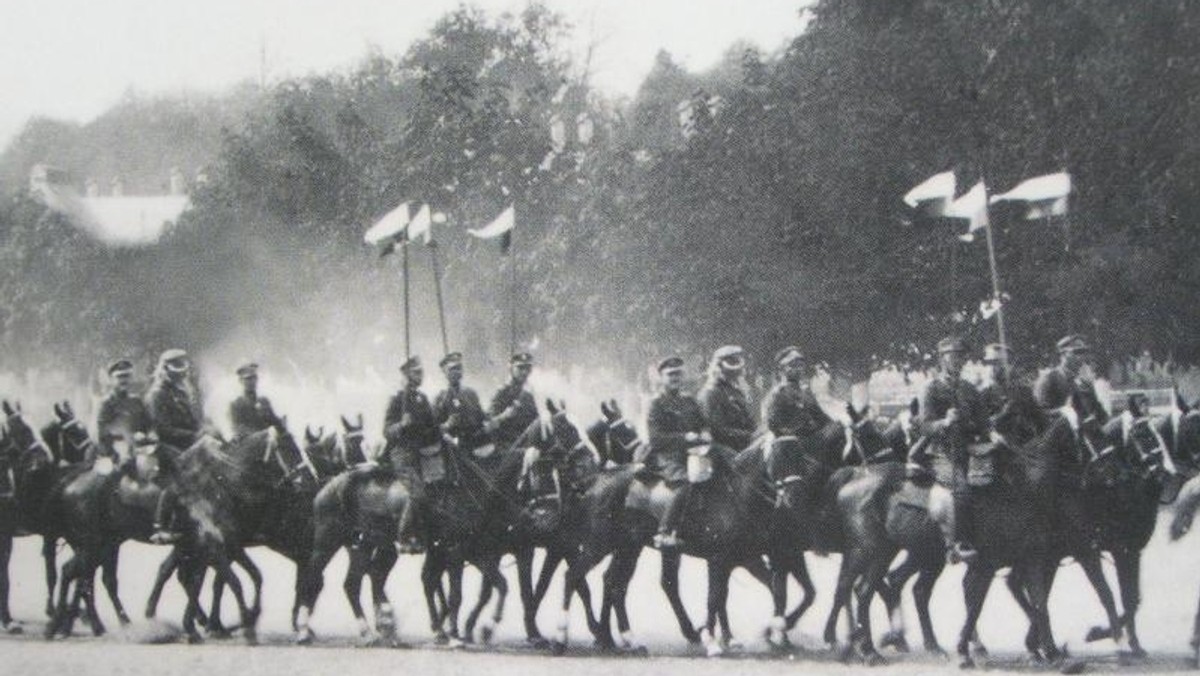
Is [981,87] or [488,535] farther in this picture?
[981,87]

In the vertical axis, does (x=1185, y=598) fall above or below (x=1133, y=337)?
below

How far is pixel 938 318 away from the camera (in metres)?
31.3

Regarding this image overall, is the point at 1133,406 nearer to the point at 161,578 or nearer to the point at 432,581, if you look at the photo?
the point at 432,581

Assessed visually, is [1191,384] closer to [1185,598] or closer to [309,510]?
[1185,598]

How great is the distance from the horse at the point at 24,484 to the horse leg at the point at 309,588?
10.6ft

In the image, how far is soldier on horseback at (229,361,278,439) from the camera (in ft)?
57.0

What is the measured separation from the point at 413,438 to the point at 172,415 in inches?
109

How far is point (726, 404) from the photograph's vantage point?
51.6 ft

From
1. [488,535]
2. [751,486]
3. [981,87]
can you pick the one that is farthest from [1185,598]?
[981,87]

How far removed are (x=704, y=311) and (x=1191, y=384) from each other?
12.6 metres

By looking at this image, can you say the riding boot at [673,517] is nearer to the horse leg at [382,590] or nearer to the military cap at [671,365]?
the military cap at [671,365]

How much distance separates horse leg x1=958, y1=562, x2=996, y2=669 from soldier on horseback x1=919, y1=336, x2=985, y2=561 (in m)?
0.16

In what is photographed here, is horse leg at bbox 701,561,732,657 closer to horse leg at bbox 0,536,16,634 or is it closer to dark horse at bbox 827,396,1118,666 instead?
dark horse at bbox 827,396,1118,666

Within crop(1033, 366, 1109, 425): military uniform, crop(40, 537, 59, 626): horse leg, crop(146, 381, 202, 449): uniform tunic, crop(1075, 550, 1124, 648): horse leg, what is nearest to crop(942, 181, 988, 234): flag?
crop(1033, 366, 1109, 425): military uniform
